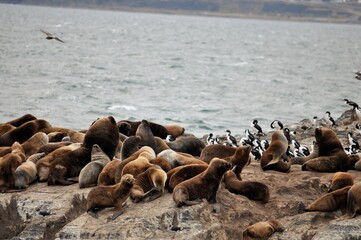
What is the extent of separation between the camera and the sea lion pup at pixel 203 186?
10227 millimetres

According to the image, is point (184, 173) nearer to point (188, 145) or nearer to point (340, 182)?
point (340, 182)

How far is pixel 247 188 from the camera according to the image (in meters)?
10.9

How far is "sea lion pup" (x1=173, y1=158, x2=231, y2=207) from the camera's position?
1023 cm

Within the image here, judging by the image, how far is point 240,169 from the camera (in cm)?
1149

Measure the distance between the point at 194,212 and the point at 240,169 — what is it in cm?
172

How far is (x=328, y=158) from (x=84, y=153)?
392cm

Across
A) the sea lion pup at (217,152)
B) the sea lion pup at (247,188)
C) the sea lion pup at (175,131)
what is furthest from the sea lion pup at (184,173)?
the sea lion pup at (175,131)

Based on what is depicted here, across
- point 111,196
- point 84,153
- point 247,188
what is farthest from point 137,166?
point 247,188

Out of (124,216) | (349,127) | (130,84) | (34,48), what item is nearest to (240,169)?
(124,216)

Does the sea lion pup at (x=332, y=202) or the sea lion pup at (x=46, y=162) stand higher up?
the sea lion pup at (x=332, y=202)

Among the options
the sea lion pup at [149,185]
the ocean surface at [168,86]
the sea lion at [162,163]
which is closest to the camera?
the sea lion pup at [149,185]

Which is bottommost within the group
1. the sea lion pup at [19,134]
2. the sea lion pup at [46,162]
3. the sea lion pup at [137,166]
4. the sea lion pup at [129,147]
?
the sea lion pup at [19,134]

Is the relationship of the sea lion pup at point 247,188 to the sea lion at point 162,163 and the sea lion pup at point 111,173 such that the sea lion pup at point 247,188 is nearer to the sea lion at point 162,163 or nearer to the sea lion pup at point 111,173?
the sea lion at point 162,163

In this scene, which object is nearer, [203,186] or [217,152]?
[203,186]
